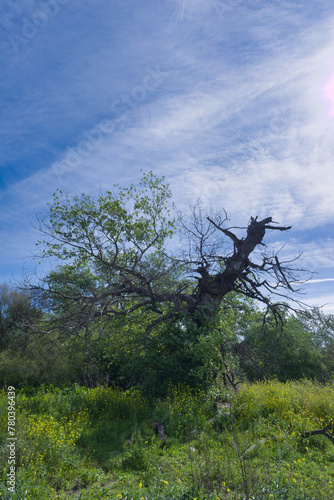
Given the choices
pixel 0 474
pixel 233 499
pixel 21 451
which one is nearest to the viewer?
pixel 233 499

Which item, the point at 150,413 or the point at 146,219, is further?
the point at 146,219

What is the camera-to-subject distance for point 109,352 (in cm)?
1511

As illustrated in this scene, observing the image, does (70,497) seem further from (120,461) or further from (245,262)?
(245,262)

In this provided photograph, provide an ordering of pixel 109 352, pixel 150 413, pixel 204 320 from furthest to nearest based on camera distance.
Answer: pixel 109 352
pixel 204 320
pixel 150 413

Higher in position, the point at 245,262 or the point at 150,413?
the point at 245,262

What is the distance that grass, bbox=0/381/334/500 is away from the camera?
5199 millimetres

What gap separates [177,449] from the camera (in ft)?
23.1

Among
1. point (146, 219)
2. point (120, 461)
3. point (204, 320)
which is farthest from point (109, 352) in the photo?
point (120, 461)

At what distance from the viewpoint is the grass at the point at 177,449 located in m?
5.20

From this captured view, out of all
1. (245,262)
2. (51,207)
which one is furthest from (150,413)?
(51,207)

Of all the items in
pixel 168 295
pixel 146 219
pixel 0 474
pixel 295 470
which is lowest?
pixel 295 470

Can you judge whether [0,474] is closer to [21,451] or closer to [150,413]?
[21,451]

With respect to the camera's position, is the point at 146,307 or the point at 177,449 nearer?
the point at 177,449

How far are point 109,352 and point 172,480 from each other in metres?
10.0
